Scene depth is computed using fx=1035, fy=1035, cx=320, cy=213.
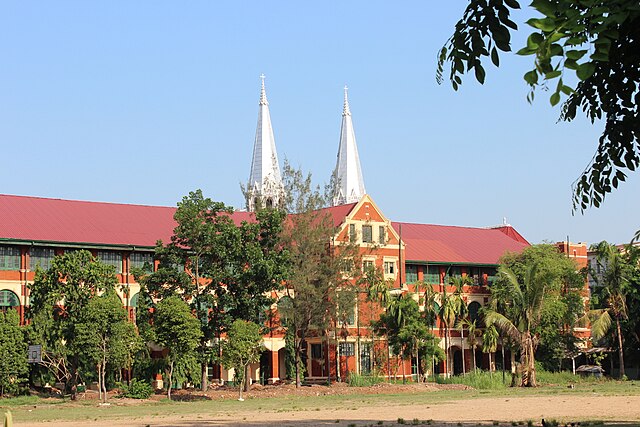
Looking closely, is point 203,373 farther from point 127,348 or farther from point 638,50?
point 638,50

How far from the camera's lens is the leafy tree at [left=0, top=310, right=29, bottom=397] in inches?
2125

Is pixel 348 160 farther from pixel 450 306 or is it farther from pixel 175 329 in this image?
pixel 175 329

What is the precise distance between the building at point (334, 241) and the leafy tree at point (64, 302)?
7381 mm

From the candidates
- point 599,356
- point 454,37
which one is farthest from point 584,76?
point 599,356

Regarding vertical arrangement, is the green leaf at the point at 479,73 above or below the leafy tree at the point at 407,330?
above

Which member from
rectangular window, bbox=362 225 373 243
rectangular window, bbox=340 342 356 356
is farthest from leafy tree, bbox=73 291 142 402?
rectangular window, bbox=362 225 373 243

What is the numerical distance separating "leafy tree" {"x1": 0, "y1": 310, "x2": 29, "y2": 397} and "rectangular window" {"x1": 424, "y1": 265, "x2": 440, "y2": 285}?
3800 cm

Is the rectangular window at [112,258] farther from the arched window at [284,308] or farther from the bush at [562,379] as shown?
the bush at [562,379]

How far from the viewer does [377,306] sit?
240 feet

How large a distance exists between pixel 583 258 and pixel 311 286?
3567 centimetres

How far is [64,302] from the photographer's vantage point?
182 feet

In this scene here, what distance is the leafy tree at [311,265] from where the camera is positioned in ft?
220

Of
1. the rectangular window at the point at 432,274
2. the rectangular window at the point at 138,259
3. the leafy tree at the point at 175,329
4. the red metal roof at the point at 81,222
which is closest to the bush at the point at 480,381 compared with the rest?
the rectangular window at the point at 432,274

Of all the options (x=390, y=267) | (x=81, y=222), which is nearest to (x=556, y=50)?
(x=81, y=222)
